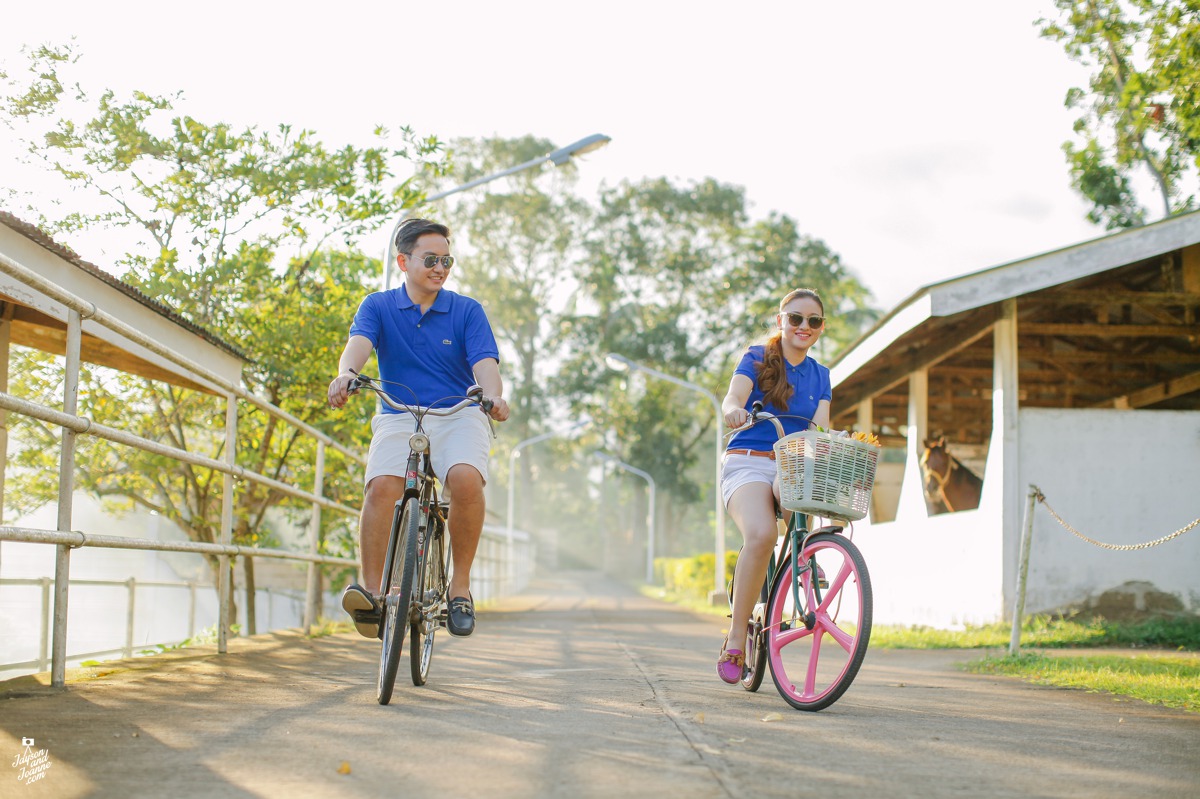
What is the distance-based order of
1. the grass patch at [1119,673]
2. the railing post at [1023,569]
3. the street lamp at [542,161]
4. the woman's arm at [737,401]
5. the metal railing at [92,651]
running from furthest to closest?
the street lamp at [542,161] → the metal railing at [92,651] → the railing post at [1023,569] → the grass patch at [1119,673] → the woman's arm at [737,401]

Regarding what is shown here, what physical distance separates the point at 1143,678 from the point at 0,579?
8.52 metres

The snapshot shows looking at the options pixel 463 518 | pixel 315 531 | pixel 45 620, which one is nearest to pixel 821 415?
pixel 463 518

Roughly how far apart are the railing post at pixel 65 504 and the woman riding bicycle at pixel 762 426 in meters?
2.63

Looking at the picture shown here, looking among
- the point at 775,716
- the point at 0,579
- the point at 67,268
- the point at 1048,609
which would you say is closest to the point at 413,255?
the point at 775,716

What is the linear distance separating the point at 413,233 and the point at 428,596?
5.24 ft

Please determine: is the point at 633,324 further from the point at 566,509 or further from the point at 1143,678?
the point at 566,509

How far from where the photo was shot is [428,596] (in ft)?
17.3

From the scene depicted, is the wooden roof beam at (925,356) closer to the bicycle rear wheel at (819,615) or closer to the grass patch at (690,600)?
the grass patch at (690,600)

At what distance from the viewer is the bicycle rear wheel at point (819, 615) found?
4789 mm

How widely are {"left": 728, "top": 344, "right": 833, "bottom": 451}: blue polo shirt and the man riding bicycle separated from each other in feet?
3.66

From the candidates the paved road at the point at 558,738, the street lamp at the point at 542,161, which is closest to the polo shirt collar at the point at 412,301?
the paved road at the point at 558,738

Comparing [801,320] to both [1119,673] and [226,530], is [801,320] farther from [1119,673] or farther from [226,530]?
[226,530]

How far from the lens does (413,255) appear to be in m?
5.59

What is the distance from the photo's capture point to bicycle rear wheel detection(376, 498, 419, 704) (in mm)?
4824
